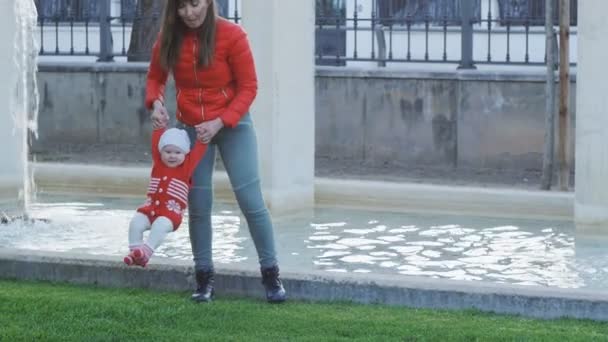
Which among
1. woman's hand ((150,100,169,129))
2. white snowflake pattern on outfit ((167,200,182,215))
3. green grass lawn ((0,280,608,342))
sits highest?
woman's hand ((150,100,169,129))

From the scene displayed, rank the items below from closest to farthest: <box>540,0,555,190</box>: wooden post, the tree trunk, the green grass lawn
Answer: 1. the green grass lawn
2. <box>540,0,555,190</box>: wooden post
3. the tree trunk

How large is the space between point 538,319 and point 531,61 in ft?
39.9

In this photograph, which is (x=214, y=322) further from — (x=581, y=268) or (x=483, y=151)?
(x=483, y=151)

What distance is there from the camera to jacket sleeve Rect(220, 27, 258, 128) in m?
8.15

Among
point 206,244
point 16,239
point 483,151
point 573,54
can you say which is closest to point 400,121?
point 483,151

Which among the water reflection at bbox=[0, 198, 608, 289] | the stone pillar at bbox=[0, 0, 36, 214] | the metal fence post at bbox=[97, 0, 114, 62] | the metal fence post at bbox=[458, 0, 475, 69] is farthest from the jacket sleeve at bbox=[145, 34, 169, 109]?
the metal fence post at bbox=[97, 0, 114, 62]

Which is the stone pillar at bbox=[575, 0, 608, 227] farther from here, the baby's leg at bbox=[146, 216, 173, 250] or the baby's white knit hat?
the baby's leg at bbox=[146, 216, 173, 250]

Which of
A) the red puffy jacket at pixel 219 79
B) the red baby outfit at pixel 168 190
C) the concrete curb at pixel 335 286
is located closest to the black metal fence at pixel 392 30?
the concrete curb at pixel 335 286

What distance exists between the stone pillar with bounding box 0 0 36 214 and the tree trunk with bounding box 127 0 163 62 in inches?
314

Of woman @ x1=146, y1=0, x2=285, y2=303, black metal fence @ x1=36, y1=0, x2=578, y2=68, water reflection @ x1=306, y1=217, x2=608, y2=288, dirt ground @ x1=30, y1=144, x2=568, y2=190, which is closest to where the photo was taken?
woman @ x1=146, y1=0, x2=285, y2=303

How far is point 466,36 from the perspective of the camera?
19250mm

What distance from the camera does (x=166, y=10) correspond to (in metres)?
8.20

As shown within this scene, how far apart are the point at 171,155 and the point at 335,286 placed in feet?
3.81

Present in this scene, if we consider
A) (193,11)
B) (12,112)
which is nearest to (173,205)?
(193,11)
